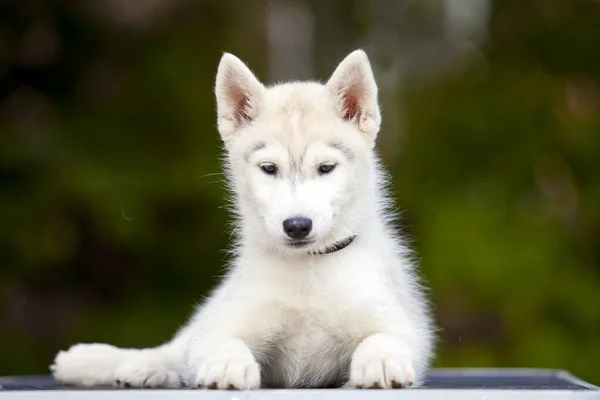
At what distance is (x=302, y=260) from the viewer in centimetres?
419

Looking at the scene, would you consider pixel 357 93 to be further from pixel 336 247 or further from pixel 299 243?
pixel 299 243

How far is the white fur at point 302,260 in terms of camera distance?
4.00m

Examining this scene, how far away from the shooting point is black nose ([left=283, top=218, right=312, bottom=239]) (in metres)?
3.85

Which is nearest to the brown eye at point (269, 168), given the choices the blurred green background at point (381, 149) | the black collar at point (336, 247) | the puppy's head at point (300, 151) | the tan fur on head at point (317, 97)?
the puppy's head at point (300, 151)

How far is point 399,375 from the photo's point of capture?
3.51 m

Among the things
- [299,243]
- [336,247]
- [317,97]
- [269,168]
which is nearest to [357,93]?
[317,97]

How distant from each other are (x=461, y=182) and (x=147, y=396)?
6.28 metres

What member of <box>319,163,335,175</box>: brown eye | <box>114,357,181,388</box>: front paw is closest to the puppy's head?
<box>319,163,335,175</box>: brown eye

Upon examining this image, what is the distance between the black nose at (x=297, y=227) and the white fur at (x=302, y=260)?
35mm

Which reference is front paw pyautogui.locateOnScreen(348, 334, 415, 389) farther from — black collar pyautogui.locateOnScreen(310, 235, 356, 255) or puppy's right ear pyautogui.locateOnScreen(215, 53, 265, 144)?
puppy's right ear pyautogui.locateOnScreen(215, 53, 265, 144)

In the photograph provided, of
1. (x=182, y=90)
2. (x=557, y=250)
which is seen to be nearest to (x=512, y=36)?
(x=557, y=250)

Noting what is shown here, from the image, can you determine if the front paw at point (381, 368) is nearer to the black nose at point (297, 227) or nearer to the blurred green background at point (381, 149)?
the black nose at point (297, 227)

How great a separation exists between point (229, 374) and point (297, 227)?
68cm

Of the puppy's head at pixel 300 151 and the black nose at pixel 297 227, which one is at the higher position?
the puppy's head at pixel 300 151
